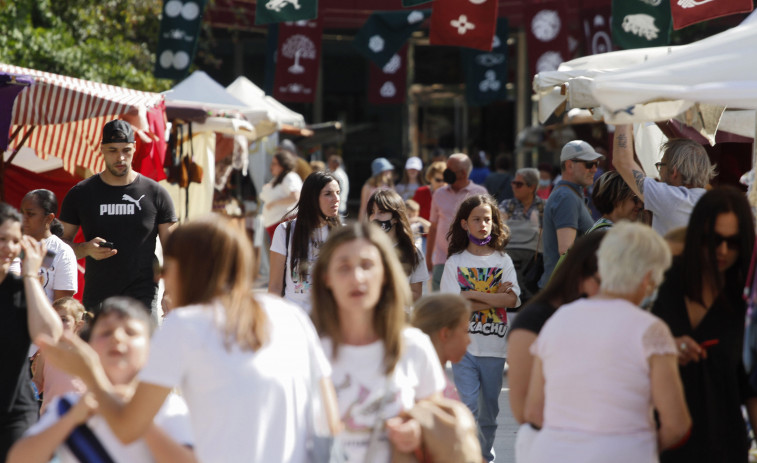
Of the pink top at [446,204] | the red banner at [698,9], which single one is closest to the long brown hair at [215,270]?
the red banner at [698,9]

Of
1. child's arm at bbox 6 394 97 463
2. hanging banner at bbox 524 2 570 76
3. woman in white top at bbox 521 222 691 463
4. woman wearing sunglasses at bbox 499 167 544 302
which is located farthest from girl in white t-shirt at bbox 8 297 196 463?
hanging banner at bbox 524 2 570 76

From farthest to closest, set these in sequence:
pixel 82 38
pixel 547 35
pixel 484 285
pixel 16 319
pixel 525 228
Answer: pixel 82 38
pixel 547 35
pixel 525 228
pixel 484 285
pixel 16 319

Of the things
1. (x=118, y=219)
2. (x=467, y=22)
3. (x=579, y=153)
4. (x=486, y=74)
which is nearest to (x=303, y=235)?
(x=118, y=219)

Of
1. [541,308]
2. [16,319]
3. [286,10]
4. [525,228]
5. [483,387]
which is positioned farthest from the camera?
[286,10]

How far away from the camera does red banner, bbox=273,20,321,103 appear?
54.3 feet

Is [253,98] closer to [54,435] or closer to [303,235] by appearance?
[303,235]

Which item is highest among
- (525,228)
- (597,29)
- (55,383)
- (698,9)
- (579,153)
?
(597,29)

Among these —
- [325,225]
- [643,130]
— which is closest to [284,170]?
[643,130]

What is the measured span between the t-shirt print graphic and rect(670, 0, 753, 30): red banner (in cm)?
328

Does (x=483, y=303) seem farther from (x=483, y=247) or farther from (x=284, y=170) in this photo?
(x=284, y=170)

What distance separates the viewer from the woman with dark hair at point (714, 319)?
3877 mm

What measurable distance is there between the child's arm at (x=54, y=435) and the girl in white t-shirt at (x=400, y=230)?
3.52 m

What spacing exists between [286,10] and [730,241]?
7.00 m

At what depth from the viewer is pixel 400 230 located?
6496 millimetres
